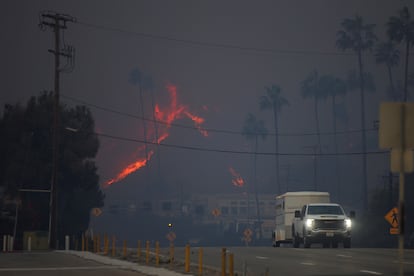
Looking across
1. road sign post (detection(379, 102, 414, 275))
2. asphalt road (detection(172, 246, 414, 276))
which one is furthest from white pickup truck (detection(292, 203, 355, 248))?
road sign post (detection(379, 102, 414, 275))

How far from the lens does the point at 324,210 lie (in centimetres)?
4609

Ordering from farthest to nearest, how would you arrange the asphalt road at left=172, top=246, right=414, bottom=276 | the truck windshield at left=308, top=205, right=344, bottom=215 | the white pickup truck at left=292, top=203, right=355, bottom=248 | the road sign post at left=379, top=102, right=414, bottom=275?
1. the truck windshield at left=308, top=205, right=344, bottom=215
2. the white pickup truck at left=292, top=203, right=355, bottom=248
3. the asphalt road at left=172, top=246, right=414, bottom=276
4. the road sign post at left=379, top=102, right=414, bottom=275

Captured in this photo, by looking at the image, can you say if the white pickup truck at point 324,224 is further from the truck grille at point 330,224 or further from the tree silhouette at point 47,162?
the tree silhouette at point 47,162

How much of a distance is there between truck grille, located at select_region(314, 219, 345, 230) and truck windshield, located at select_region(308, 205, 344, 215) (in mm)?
539

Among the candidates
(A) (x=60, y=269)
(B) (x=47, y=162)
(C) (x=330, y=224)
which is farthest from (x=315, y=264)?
(B) (x=47, y=162)

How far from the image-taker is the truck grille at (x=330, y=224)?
149ft

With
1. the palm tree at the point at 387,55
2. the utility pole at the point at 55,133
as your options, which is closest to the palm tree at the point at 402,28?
the palm tree at the point at 387,55

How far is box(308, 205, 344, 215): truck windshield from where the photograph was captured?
4600 centimetres

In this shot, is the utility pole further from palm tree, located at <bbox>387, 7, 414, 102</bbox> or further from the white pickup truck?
palm tree, located at <bbox>387, 7, 414, 102</bbox>

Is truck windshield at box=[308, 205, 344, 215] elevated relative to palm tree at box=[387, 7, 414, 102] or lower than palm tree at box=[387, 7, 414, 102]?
lower

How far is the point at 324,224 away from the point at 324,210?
884 millimetres

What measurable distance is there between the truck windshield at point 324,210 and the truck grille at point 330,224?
1.77ft

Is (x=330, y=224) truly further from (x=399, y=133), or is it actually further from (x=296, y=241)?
(x=399, y=133)

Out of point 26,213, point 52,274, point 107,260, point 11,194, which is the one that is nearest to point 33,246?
point 26,213
